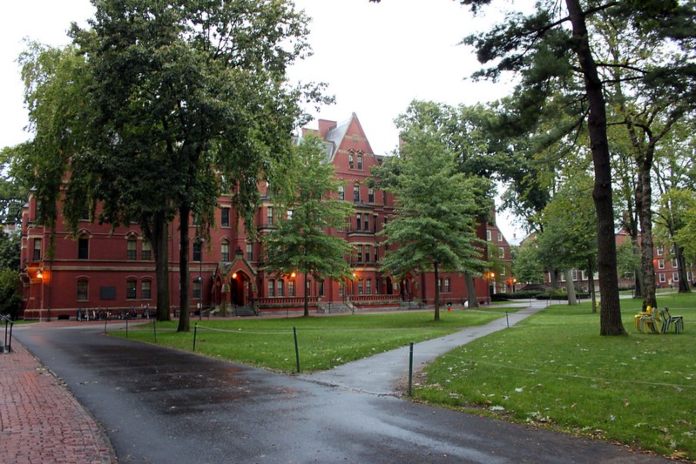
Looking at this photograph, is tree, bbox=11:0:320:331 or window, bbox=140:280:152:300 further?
window, bbox=140:280:152:300

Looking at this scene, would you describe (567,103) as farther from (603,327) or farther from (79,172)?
(79,172)

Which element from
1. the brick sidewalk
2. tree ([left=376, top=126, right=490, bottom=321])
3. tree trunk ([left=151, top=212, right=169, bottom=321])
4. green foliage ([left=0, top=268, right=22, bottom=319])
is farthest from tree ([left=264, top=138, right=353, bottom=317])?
the brick sidewalk

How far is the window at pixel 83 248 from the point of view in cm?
4475

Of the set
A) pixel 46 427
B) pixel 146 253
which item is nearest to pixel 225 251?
pixel 146 253

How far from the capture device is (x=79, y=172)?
22.7 metres

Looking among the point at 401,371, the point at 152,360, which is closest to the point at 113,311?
the point at 152,360

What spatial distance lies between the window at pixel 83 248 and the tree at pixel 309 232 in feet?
56.5

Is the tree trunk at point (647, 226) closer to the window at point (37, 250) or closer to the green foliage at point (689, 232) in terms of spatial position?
the green foliage at point (689, 232)

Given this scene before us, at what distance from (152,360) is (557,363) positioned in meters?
10.5

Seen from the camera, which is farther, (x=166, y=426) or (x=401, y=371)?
(x=401, y=371)

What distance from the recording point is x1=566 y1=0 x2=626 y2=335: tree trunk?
14.8 meters

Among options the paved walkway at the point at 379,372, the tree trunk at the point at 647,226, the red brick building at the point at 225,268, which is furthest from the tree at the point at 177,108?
the tree trunk at the point at 647,226

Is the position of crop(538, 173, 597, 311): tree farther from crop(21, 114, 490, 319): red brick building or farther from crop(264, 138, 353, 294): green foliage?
crop(264, 138, 353, 294): green foliage

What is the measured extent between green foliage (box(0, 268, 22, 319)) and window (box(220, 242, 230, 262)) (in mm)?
18366
